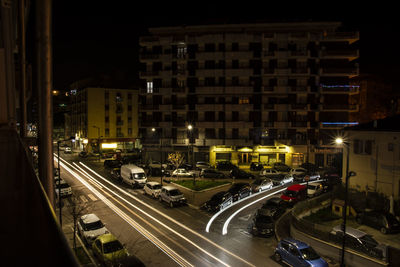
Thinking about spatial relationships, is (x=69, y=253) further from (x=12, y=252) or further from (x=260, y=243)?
(x=260, y=243)

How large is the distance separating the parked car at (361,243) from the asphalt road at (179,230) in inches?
149

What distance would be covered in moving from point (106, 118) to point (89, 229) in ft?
156

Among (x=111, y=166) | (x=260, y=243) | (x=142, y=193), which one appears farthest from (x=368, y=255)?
(x=111, y=166)

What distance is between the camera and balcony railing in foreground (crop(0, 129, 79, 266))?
766 millimetres

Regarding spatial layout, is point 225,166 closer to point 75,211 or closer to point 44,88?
point 75,211

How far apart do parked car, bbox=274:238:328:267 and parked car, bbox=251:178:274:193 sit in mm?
13816

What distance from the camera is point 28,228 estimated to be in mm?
1001

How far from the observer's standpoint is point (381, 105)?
60094 millimetres

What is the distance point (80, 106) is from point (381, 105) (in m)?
68.1

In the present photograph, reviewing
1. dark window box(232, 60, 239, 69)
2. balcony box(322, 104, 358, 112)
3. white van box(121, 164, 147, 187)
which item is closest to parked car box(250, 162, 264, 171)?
balcony box(322, 104, 358, 112)

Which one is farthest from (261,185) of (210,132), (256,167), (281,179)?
(210,132)

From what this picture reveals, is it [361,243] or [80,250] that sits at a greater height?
[361,243]

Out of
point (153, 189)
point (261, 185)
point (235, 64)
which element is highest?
point (235, 64)

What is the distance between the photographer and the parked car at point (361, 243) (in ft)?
45.7
